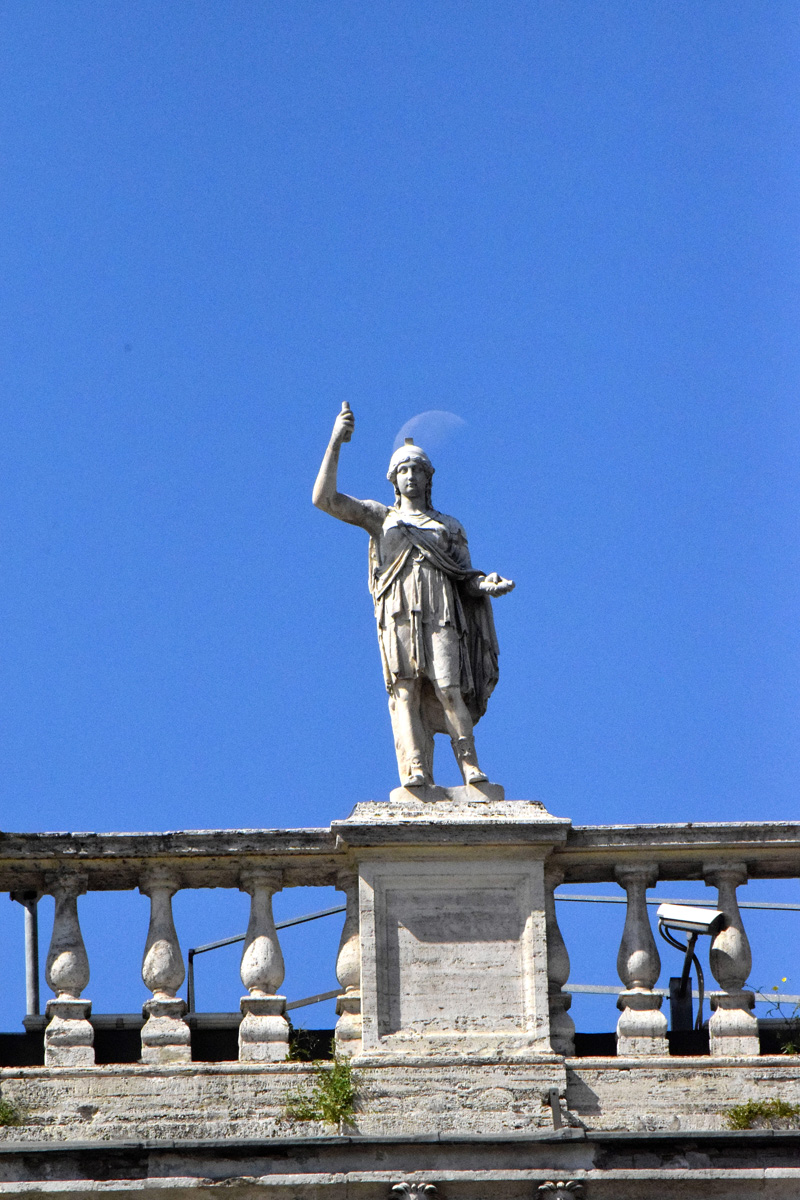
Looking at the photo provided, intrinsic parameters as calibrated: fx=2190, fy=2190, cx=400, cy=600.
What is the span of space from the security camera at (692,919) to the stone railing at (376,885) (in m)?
0.07

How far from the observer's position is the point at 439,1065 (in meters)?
12.8

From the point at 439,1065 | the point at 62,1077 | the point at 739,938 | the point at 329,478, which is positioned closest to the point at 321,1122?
the point at 439,1065

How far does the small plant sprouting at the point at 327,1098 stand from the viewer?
41.2 ft

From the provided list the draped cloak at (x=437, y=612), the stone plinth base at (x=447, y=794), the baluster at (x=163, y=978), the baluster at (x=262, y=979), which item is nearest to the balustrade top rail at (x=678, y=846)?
the stone plinth base at (x=447, y=794)

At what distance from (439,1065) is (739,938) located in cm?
204

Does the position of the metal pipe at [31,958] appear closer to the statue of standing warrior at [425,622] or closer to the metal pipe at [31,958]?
the metal pipe at [31,958]

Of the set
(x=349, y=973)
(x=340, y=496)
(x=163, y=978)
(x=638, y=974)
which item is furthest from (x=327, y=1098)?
(x=340, y=496)

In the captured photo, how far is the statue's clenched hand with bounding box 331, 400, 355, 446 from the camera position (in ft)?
46.7

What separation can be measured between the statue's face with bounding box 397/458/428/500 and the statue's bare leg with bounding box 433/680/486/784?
1.43m

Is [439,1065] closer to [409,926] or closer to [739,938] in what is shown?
[409,926]

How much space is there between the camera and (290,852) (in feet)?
44.0

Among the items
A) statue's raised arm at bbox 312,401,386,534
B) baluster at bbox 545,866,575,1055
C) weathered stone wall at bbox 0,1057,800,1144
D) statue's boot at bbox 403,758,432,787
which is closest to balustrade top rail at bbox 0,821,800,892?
baluster at bbox 545,866,575,1055

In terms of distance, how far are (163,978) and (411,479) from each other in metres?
3.81

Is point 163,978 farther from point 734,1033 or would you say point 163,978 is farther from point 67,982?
point 734,1033
